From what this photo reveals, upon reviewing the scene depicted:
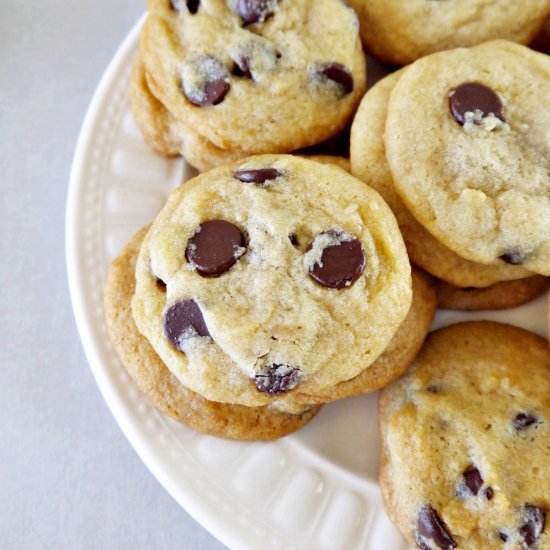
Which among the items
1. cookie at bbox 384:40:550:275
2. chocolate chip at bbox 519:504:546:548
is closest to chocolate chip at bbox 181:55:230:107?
cookie at bbox 384:40:550:275

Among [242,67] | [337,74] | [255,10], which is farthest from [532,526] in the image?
[255,10]

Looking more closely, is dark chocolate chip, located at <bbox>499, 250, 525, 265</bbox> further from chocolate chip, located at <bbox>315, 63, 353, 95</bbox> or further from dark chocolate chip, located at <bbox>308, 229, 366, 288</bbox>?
chocolate chip, located at <bbox>315, 63, 353, 95</bbox>

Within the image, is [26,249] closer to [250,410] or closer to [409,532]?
[250,410]

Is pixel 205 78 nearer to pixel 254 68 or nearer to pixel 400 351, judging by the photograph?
pixel 254 68

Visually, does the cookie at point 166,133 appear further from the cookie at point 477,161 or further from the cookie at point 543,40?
the cookie at point 543,40

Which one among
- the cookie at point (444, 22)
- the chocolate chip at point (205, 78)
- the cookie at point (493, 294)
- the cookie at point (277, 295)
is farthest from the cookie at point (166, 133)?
the cookie at point (493, 294)

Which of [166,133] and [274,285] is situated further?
[166,133]
